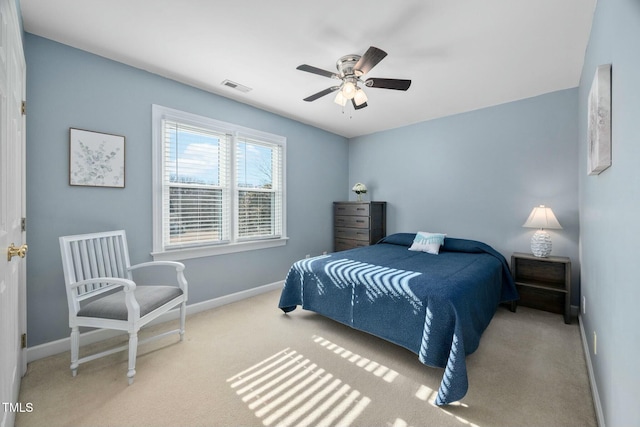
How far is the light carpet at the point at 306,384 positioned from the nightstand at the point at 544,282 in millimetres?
410

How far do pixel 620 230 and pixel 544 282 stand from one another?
245cm

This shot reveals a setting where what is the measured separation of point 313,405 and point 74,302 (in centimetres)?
189

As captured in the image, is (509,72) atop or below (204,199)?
atop

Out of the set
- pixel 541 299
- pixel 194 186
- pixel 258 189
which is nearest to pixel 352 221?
pixel 258 189

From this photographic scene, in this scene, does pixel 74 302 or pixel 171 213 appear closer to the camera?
pixel 74 302

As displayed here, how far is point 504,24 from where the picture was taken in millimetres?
2043

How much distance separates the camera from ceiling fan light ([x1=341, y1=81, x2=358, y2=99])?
2.41 meters

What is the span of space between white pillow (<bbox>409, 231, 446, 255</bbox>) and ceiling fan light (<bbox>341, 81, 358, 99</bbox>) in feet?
7.33

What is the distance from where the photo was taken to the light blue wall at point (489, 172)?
3205 millimetres

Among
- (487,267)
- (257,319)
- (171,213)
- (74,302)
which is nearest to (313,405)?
(257,319)

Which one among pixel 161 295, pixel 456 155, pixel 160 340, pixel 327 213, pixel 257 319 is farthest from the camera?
pixel 327 213

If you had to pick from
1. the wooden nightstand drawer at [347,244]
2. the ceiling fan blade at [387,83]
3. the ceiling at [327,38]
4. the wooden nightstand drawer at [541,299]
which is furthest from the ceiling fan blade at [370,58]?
the wooden nightstand drawer at [541,299]

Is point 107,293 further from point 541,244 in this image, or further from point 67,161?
point 541,244

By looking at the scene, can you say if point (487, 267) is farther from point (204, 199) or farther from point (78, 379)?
point (78, 379)
